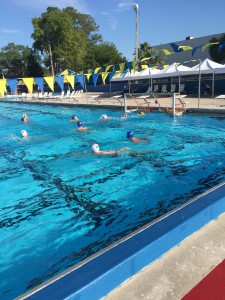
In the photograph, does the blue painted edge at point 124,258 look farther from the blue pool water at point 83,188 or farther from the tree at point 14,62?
the tree at point 14,62

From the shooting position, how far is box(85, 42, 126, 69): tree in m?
45.0

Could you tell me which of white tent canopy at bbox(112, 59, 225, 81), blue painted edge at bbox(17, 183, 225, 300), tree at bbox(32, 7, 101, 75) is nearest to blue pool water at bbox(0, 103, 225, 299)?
blue painted edge at bbox(17, 183, 225, 300)

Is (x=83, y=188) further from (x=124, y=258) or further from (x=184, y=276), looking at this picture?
(x=184, y=276)

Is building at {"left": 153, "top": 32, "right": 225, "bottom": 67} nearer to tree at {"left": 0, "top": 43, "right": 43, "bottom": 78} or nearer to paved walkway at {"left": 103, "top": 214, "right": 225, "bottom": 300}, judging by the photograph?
tree at {"left": 0, "top": 43, "right": 43, "bottom": 78}

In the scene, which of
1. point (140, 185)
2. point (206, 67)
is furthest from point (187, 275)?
point (206, 67)

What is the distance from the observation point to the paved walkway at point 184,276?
1.88 metres

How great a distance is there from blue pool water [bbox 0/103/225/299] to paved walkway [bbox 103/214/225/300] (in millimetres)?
1574

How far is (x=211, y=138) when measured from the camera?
8.86m

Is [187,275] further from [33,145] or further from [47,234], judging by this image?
[33,145]

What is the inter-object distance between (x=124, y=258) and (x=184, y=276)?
1.51ft

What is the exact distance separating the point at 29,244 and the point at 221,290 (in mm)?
2826

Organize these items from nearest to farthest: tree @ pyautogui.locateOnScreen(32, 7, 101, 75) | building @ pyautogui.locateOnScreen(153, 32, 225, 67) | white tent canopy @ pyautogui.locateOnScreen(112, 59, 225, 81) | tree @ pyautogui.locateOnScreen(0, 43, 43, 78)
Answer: white tent canopy @ pyautogui.locateOnScreen(112, 59, 225, 81), building @ pyautogui.locateOnScreen(153, 32, 225, 67), tree @ pyautogui.locateOnScreen(32, 7, 101, 75), tree @ pyautogui.locateOnScreen(0, 43, 43, 78)

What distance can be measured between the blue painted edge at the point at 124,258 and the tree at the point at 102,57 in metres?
44.3

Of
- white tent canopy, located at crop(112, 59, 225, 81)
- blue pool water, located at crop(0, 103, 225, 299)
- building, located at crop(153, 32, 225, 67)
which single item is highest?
building, located at crop(153, 32, 225, 67)
